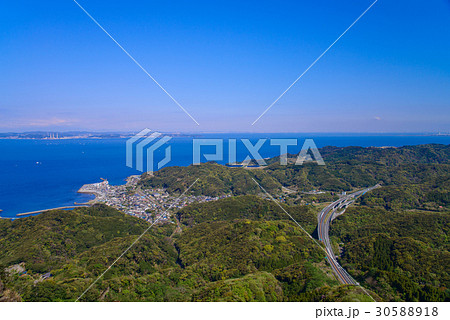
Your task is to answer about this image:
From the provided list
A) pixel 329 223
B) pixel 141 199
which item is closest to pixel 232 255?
pixel 329 223

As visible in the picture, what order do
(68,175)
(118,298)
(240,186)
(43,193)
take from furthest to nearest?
(68,175), (240,186), (43,193), (118,298)

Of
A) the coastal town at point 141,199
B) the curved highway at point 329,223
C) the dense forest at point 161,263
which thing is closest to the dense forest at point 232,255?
the dense forest at point 161,263

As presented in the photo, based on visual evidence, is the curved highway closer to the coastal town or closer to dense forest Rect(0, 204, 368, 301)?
dense forest Rect(0, 204, 368, 301)

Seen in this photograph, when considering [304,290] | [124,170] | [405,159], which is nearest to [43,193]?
[124,170]

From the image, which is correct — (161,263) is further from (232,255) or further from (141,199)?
(141,199)

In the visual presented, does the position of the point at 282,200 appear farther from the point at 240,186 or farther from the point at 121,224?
the point at 121,224

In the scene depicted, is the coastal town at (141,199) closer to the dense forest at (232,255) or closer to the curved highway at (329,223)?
the dense forest at (232,255)
